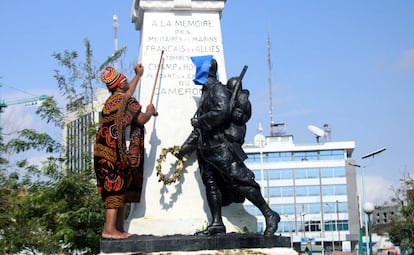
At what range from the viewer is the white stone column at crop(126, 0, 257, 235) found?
970 cm

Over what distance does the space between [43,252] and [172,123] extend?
198 inches

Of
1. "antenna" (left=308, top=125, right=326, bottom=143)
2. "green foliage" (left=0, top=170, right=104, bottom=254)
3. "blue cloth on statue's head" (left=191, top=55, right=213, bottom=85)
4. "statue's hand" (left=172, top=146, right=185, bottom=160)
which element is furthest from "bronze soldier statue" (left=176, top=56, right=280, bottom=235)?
"antenna" (left=308, top=125, right=326, bottom=143)

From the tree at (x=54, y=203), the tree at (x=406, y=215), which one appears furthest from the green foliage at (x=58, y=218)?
the tree at (x=406, y=215)

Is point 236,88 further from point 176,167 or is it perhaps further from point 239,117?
point 176,167

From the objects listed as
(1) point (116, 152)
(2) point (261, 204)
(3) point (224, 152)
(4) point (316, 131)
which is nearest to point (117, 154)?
(1) point (116, 152)

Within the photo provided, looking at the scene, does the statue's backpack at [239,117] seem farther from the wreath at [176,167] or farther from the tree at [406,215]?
the tree at [406,215]

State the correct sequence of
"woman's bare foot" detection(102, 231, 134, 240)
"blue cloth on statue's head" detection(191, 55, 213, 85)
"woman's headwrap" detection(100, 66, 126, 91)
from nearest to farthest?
"woman's bare foot" detection(102, 231, 134, 240) < "woman's headwrap" detection(100, 66, 126, 91) < "blue cloth on statue's head" detection(191, 55, 213, 85)

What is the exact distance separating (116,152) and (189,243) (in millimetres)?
1588

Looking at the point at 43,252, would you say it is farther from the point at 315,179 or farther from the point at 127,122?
the point at 315,179

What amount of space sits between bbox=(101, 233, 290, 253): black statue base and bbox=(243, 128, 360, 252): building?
170ft

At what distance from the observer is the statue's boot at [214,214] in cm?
883

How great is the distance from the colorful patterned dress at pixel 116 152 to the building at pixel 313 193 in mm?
51428

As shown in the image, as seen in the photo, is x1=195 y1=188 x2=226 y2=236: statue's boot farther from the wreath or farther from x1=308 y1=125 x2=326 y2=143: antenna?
x1=308 y1=125 x2=326 y2=143: antenna

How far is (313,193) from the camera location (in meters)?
61.0
